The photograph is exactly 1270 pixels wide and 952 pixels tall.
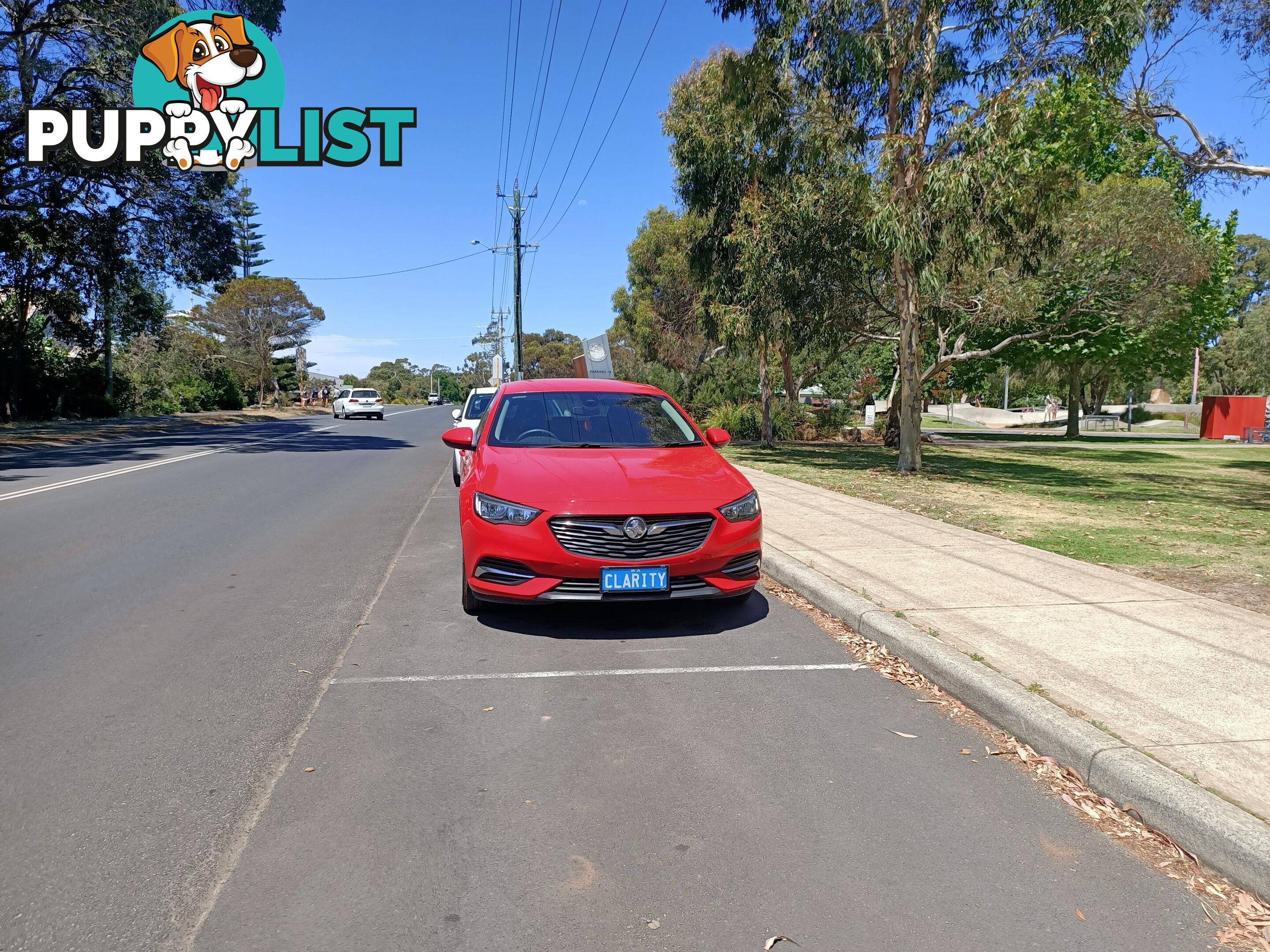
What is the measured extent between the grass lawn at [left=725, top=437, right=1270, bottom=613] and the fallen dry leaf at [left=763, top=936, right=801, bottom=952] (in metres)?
5.07

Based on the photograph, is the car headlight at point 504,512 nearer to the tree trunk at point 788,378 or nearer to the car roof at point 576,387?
the car roof at point 576,387

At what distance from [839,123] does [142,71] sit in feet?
55.8

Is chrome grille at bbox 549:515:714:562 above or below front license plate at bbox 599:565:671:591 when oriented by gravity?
above

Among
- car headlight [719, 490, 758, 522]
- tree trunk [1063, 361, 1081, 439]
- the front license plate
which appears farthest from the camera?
tree trunk [1063, 361, 1081, 439]

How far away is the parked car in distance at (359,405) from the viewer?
4544 centimetres

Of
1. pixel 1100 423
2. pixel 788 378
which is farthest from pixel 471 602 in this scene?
pixel 1100 423

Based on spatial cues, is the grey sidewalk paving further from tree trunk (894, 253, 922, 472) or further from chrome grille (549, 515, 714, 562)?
tree trunk (894, 253, 922, 472)

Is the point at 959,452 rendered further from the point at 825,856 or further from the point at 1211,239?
the point at 825,856

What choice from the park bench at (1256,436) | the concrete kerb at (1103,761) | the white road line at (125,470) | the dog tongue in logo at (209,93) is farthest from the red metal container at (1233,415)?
the concrete kerb at (1103,761)

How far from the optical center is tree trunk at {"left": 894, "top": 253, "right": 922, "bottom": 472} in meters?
15.7

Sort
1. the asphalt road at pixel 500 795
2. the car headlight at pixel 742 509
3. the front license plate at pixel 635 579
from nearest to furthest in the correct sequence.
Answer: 1. the asphalt road at pixel 500 795
2. the front license plate at pixel 635 579
3. the car headlight at pixel 742 509

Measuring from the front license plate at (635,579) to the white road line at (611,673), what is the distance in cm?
55

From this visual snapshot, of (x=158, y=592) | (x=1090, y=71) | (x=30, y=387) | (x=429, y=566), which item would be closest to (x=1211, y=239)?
(x=1090, y=71)

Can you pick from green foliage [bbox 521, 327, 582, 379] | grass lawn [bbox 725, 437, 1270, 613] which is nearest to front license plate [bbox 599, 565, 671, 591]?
grass lawn [bbox 725, 437, 1270, 613]
